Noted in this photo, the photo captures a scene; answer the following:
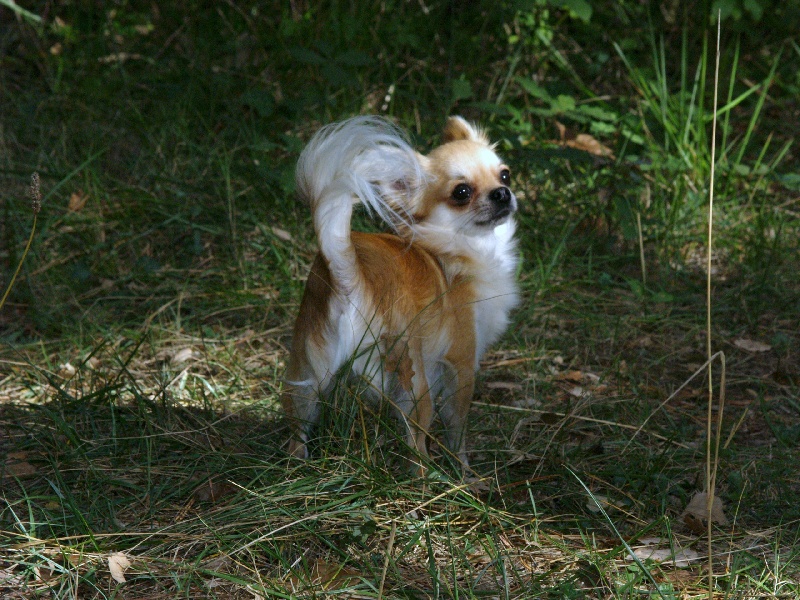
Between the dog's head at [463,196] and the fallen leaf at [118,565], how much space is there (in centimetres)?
141

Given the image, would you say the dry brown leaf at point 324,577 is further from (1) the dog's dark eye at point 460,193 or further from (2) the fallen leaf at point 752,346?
(2) the fallen leaf at point 752,346

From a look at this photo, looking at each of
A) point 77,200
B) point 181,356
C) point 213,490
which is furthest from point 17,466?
point 77,200

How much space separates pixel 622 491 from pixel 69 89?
3913mm

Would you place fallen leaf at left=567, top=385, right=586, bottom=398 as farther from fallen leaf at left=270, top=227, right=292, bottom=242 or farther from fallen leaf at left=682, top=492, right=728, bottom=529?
fallen leaf at left=270, top=227, right=292, bottom=242

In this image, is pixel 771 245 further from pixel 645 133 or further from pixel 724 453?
pixel 724 453

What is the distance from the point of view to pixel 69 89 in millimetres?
5125

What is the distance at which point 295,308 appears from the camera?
3840mm

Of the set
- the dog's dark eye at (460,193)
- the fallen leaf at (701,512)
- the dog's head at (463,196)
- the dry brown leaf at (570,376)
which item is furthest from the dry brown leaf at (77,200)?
the fallen leaf at (701,512)

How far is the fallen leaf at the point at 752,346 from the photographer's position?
3615mm

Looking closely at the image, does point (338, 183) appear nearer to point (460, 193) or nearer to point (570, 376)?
point (460, 193)

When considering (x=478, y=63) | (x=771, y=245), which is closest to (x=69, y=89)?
(x=478, y=63)

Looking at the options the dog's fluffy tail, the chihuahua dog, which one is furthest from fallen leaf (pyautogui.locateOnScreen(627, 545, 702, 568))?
the dog's fluffy tail

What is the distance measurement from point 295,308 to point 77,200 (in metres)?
1.25

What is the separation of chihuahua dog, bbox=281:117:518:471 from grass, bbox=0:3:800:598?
0.13 meters
